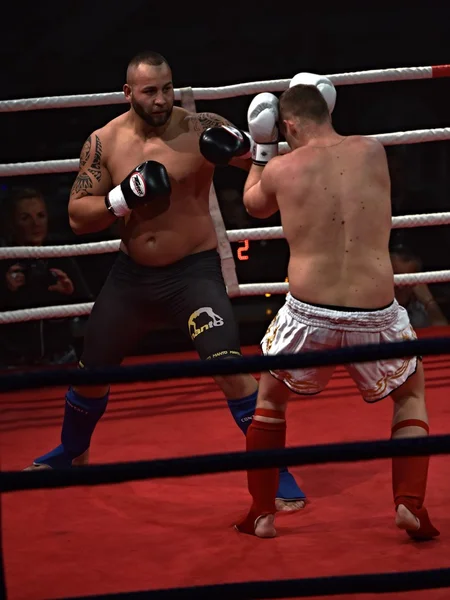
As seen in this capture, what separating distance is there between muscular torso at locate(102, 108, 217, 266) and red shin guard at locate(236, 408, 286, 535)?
66 centimetres

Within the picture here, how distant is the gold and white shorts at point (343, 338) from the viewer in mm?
2457

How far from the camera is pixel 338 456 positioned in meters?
1.54

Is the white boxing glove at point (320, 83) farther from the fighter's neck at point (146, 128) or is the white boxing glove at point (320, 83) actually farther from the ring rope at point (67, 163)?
the ring rope at point (67, 163)

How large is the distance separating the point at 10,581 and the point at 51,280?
7.40 feet

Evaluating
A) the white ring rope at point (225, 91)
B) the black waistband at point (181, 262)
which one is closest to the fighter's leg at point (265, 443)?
the black waistband at point (181, 262)

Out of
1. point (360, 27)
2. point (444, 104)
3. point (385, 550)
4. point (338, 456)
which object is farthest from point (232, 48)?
point (338, 456)

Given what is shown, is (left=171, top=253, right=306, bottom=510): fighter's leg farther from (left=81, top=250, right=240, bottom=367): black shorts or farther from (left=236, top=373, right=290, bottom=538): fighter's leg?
(left=236, top=373, right=290, bottom=538): fighter's leg

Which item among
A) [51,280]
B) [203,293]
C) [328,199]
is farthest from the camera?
[51,280]

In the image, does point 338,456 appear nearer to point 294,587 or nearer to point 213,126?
point 294,587

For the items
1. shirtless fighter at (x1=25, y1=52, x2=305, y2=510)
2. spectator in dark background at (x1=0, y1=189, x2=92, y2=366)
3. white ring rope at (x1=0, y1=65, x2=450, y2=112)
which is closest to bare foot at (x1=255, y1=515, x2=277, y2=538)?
shirtless fighter at (x1=25, y1=52, x2=305, y2=510)

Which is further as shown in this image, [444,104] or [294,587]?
[444,104]

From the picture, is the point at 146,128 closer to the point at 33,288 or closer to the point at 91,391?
the point at 91,391

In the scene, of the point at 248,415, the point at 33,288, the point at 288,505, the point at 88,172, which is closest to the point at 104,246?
the point at 33,288

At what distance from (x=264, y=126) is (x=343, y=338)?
1.97 feet
